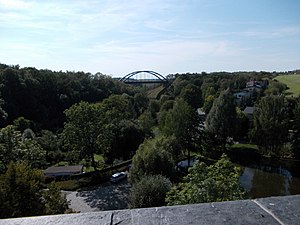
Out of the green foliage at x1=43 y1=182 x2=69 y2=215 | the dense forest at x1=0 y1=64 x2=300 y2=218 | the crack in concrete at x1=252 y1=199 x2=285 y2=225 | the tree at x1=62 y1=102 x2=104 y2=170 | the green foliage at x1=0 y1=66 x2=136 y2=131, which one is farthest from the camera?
the green foliage at x1=0 y1=66 x2=136 y2=131

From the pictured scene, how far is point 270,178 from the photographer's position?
26.9 m

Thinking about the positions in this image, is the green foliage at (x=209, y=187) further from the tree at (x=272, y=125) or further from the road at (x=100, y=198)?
the tree at (x=272, y=125)

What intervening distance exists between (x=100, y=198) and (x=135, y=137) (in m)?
10.6

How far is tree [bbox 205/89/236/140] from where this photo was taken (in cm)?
3725

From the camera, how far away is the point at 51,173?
26.9 meters

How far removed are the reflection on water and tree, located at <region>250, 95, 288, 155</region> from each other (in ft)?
15.2

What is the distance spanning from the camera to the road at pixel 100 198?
19891 millimetres

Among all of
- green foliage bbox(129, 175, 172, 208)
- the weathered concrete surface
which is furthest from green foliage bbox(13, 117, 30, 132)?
the weathered concrete surface

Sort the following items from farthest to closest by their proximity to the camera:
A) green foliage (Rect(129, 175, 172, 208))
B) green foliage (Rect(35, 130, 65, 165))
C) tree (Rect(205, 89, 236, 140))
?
tree (Rect(205, 89, 236, 140)), green foliage (Rect(35, 130, 65, 165)), green foliage (Rect(129, 175, 172, 208))

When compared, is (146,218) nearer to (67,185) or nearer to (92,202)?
(92,202)

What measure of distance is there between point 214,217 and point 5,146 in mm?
22829

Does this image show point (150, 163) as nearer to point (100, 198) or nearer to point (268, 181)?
point (100, 198)

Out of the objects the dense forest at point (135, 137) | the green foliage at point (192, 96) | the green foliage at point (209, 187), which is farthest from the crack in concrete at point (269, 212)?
the green foliage at point (192, 96)

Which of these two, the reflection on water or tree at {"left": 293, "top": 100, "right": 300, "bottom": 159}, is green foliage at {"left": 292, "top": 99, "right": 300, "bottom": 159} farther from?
the reflection on water
